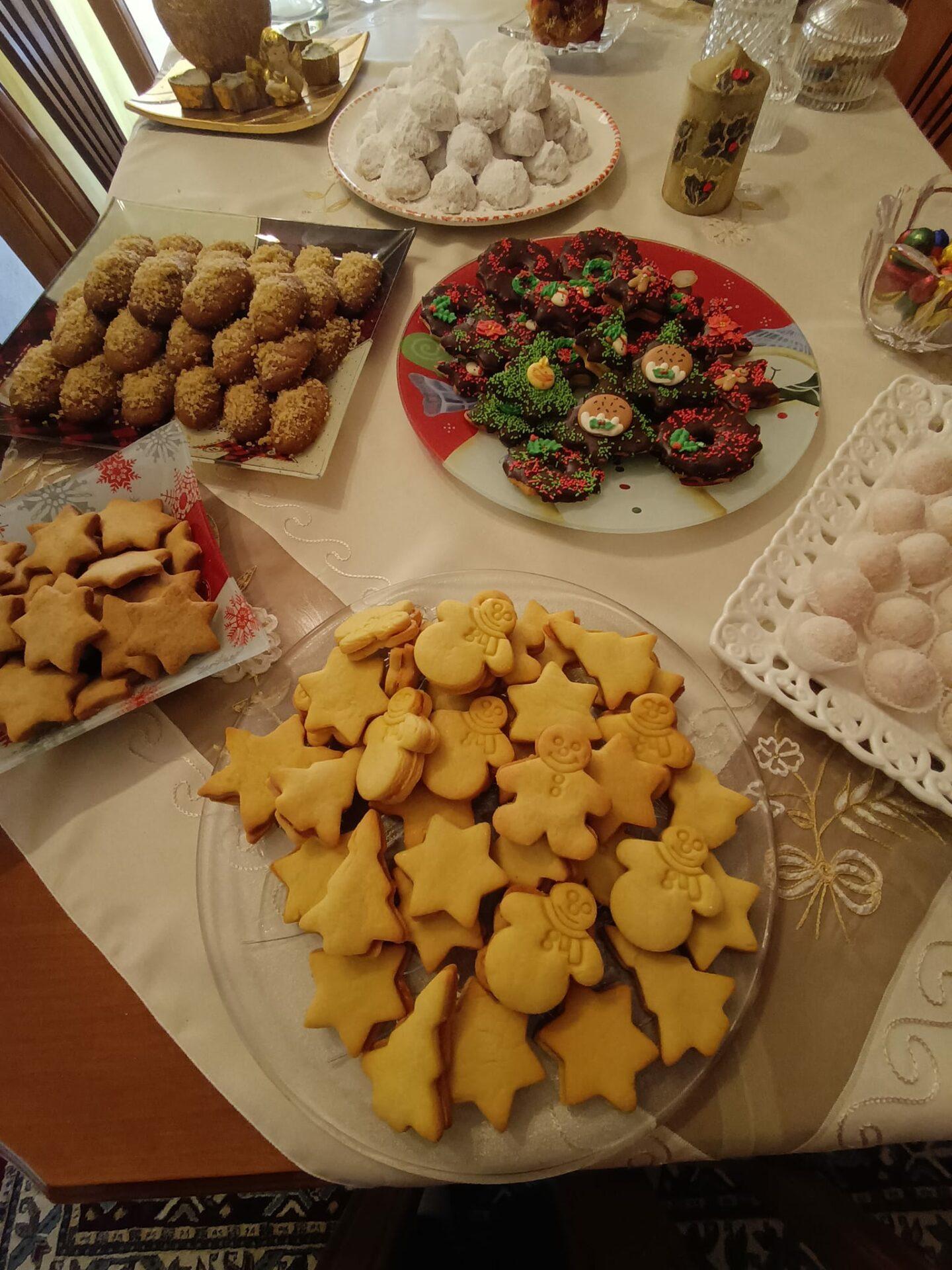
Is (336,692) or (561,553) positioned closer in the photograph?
(336,692)

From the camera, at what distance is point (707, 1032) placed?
0.57 meters

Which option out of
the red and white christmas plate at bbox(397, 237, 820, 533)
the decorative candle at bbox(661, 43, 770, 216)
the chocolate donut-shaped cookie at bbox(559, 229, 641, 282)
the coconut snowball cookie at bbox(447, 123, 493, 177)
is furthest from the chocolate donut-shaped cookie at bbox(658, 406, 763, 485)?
the coconut snowball cookie at bbox(447, 123, 493, 177)

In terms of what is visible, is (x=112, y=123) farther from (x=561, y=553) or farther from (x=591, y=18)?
(x=561, y=553)

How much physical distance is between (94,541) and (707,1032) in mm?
790

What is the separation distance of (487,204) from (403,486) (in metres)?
0.59

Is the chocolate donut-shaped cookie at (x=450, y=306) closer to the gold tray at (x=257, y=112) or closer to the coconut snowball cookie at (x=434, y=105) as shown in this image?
the coconut snowball cookie at (x=434, y=105)

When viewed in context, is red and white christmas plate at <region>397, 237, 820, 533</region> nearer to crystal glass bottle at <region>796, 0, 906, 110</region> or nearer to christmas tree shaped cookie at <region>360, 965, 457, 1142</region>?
christmas tree shaped cookie at <region>360, 965, 457, 1142</region>

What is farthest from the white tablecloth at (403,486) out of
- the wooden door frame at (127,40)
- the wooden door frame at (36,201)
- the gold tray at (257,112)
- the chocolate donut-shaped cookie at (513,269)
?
the wooden door frame at (127,40)

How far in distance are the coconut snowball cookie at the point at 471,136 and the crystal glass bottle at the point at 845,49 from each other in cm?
53

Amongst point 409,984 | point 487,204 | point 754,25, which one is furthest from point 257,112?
point 409,984

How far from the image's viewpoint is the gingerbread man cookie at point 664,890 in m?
0.58

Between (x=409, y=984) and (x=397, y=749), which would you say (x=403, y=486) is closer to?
(x=397, y=749)

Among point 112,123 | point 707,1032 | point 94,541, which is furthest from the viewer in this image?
point 112,123

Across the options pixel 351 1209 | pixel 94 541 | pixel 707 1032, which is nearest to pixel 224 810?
pixel 94 541
